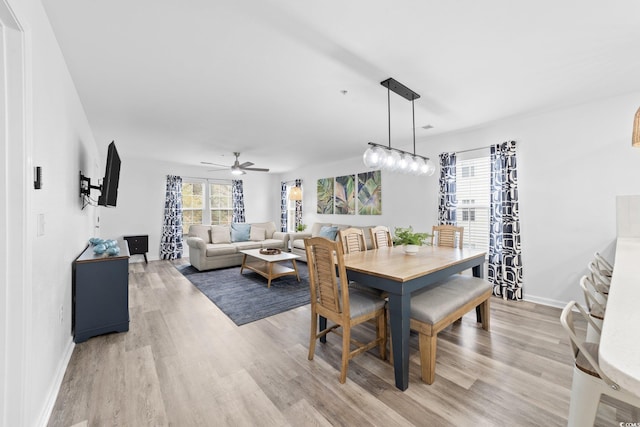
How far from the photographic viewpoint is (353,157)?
20.0 ft

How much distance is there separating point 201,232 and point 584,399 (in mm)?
6322

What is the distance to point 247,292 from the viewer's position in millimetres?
4023

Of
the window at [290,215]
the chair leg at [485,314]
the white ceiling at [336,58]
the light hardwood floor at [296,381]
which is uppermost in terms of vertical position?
the white ceiling at [336,58]

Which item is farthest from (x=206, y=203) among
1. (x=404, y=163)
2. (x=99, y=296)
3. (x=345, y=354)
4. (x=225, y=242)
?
(x=345, y=354)

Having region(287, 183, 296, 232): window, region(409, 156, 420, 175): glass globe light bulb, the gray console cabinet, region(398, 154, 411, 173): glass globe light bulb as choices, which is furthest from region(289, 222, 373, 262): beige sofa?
the gray console cabinet

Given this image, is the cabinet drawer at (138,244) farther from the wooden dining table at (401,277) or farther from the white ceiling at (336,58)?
the wooden dining table at (401,277)

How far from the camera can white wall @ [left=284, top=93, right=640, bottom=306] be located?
115 inches

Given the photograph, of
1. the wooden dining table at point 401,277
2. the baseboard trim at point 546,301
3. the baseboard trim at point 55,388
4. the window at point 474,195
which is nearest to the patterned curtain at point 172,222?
the baseboard trim at point 55,388

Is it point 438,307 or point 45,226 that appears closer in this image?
point 45,226

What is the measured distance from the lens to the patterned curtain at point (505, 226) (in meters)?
3.58

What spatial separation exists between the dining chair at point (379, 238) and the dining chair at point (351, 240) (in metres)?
0.20

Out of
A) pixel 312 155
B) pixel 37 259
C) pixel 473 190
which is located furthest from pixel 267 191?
pixel 37 259

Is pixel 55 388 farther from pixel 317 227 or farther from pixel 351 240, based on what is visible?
pixel 317 227

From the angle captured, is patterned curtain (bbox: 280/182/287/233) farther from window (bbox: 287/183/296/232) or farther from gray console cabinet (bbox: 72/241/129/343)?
gray console cabinet (bbox: 72/241/129/343)
